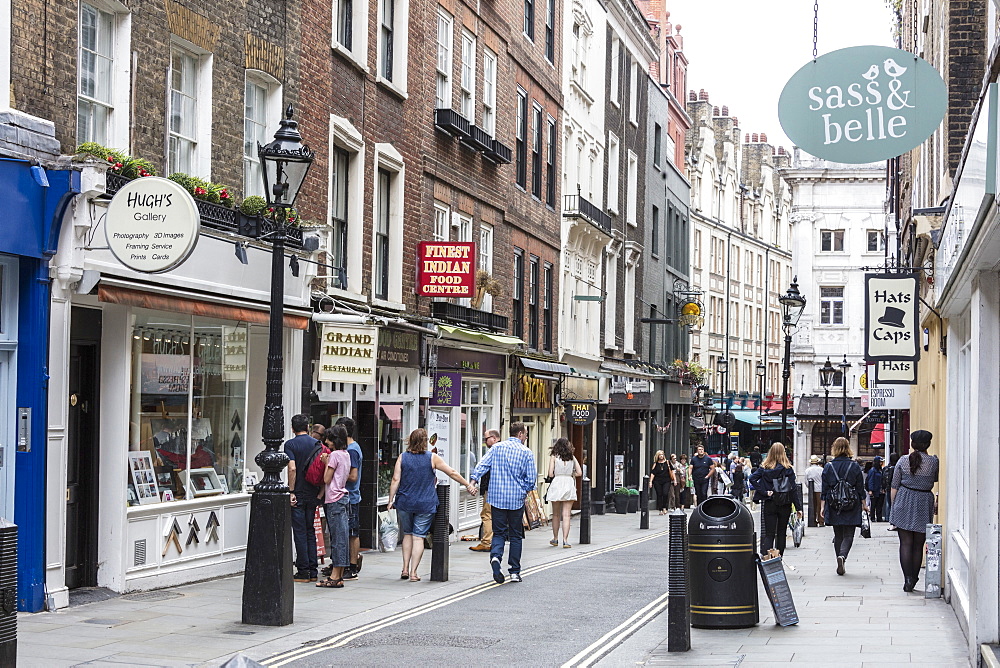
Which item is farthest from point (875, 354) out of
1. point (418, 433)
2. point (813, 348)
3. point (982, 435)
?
point (813, 348)

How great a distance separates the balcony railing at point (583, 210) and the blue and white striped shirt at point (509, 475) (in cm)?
1789

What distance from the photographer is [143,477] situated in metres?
14.1

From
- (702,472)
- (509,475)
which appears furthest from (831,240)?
(509,475)

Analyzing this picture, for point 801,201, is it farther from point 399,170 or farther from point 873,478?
point 399,170

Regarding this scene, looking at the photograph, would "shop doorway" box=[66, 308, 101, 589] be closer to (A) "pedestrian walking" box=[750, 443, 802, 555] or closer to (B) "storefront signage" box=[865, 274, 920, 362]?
(A) "pedestrian walking" box=[750, 443, 802, 555]

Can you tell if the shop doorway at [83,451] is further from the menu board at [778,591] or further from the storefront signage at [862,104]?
the storefront signage at [862,104]

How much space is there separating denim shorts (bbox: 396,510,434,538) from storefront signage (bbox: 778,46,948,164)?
7.71 metres

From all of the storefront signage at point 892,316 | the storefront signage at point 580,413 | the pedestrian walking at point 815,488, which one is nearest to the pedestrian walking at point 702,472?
the pedestrian walking at point 815,488

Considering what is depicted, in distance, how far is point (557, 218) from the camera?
3325 cm

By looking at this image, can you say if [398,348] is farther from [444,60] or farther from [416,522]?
[444,60]

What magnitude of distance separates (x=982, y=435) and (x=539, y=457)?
2209 centimetres

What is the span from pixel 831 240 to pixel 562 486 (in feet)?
163

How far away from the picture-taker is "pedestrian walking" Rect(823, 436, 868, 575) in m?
17.1

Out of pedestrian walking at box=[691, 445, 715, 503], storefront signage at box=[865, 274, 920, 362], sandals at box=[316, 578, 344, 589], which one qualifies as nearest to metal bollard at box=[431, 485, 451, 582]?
sandals at box=[316, 578, 344, 589]
